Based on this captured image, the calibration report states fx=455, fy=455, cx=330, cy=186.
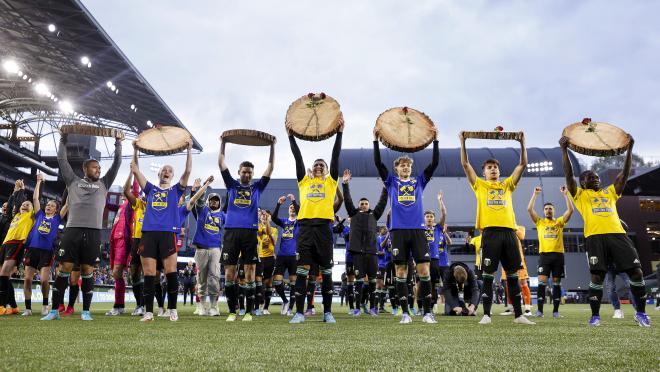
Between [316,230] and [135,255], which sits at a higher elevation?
[316,230]

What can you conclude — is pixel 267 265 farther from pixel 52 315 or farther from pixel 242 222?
pixel 52 315

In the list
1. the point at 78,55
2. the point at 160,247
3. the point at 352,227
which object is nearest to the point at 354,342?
the point at 160,247

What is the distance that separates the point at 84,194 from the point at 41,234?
2.88 meters

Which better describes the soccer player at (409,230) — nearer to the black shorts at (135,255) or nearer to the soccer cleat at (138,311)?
the black shorts at (135,255)

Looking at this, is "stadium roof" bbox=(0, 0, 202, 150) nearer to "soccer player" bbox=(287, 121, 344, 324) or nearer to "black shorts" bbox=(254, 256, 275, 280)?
"black shorts" bbox=(254, 256, 275, 280)

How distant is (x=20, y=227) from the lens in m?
9.25

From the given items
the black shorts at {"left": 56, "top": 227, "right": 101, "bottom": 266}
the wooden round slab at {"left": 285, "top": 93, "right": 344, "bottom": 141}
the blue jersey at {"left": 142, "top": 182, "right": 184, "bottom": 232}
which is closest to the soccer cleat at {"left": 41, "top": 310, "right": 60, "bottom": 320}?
the black shorts at {"left": 56, "top": 227, "right": 101, "bottom": 266}

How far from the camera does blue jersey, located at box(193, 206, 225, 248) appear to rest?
958cm

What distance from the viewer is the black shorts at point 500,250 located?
Answer: 6.80m

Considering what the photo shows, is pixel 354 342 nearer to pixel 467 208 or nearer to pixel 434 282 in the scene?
pixel 434 282

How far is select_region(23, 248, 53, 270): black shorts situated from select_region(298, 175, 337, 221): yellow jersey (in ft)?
18.9

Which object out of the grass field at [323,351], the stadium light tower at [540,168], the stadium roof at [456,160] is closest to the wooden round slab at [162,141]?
the grass field at [323,351]

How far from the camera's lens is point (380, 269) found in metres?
11.9

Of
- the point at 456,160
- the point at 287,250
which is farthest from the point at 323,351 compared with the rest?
the point at 456,160
